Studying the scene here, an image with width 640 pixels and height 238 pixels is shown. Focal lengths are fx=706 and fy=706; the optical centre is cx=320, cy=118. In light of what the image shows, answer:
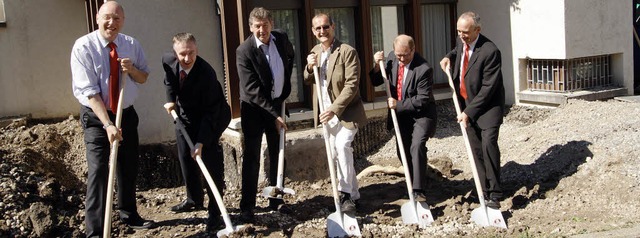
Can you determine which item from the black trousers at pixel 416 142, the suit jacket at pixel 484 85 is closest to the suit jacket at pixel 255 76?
the black trousers at pixel 416 142

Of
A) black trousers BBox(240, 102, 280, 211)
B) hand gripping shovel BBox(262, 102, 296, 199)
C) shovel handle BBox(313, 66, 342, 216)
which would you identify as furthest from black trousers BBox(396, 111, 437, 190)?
black trousers BBox(240, 102, 280, 211)

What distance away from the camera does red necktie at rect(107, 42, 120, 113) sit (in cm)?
579

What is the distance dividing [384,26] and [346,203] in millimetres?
3787

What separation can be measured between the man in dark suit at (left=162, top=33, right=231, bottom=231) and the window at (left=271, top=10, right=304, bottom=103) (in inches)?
94.6

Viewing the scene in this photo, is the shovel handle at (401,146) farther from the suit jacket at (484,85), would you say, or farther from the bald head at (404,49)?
the suit jacket at (484,85)

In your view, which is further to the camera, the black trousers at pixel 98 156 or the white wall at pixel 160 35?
the white wall at pixel 160 35

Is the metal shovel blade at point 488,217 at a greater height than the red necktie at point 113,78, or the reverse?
the red necktie at point 113,78

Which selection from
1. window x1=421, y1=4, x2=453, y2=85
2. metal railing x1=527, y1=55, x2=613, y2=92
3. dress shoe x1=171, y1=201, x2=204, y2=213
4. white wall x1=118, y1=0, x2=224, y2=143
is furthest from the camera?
window x1=421, y1=4, x2=453, y2=85

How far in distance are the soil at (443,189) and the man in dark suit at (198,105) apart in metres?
0.57

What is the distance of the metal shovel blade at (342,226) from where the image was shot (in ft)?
19.6

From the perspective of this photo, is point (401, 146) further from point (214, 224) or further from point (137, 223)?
point (137, 223)

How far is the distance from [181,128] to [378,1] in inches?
155

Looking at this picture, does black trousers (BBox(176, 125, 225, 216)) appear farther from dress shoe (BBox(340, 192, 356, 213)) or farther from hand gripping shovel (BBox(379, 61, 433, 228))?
hand gripping shovel (BBox(379, 61, 433, 228))

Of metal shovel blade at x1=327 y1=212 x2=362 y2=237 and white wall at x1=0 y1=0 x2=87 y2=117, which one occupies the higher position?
white wall at x1=0 y1=0 x2=87 y2=117
